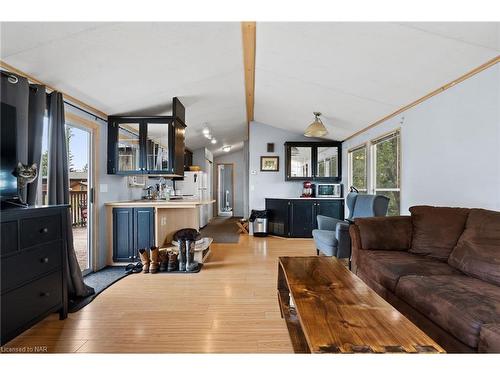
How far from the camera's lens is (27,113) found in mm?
1983

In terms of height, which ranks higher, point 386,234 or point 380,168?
point 380,168

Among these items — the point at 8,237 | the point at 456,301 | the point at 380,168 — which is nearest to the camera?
the point at 456,301

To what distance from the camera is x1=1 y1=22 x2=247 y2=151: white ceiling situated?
1.80 meters

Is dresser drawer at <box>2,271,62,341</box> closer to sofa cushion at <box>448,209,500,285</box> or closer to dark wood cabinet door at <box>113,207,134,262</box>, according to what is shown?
dark wood cabinet door at <box>113,207,134,262</box>

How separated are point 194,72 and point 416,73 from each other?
2359 mm

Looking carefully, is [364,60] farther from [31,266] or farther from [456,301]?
[31,266]

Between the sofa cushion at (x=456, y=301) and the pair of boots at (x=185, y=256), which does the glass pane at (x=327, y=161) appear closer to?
the pair of boots at (x=185, y=256)

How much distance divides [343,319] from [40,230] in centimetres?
203

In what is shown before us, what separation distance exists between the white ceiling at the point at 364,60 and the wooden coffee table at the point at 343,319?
75.2 inches

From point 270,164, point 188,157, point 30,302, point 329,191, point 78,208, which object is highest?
point 188,157

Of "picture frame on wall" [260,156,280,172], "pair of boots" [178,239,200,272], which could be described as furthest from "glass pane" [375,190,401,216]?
"pair of boots" [178,239,200,272]

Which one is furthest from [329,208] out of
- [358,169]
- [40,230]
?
[40,230]
